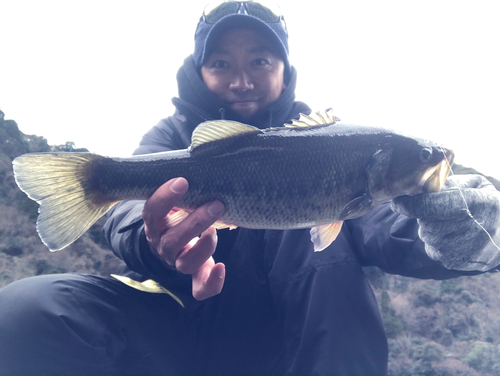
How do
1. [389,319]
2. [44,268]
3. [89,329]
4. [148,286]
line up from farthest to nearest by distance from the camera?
[44,268], [389,319], [148,286], [89,329]

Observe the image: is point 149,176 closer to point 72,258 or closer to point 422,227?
point 422,227

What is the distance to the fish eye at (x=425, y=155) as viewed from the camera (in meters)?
1.90

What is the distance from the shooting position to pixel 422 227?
6.95ft

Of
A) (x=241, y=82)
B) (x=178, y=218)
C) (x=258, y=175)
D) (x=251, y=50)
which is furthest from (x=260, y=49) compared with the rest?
(x=178, y=218)

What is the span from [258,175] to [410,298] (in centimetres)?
299

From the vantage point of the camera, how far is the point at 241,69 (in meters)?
3.05

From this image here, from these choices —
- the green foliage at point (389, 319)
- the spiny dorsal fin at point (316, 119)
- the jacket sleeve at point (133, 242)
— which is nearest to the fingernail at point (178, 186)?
the jacket sleeve at point (133, 242)

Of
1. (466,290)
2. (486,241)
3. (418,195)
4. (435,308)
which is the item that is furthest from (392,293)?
(418,195)

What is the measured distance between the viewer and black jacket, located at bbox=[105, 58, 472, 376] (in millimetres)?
2293

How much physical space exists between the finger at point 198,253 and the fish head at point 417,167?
42.5 inches

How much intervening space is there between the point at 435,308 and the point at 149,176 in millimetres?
3404

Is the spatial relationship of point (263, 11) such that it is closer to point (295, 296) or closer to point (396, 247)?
point (396, 247)

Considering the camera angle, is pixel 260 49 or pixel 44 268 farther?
pixel 44 268

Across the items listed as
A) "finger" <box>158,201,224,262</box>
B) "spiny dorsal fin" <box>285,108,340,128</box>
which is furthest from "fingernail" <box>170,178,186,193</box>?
"spiny dorsal fin" <box>285,108,340,128</box>
